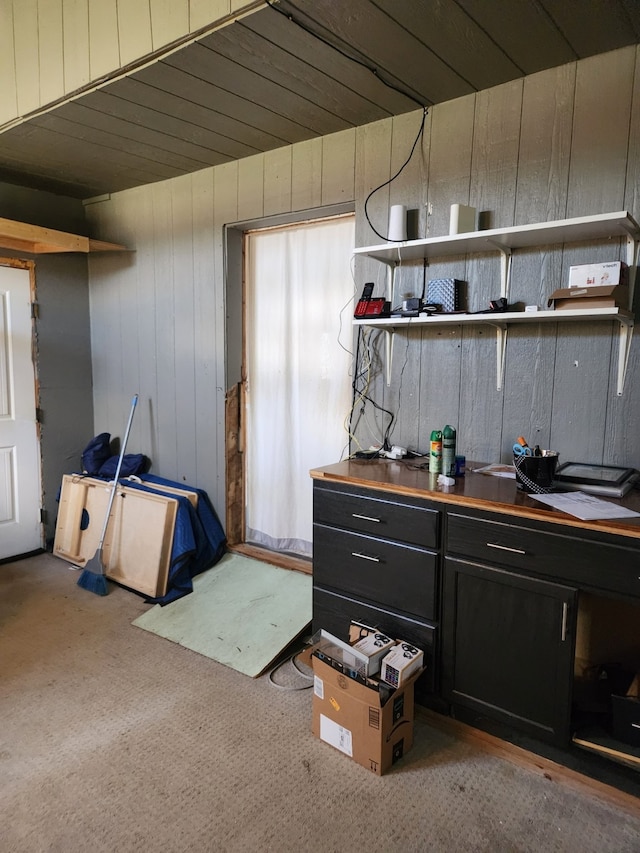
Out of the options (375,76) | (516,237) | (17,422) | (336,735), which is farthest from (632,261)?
(17,422)

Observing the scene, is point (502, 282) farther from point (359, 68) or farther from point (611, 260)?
point (359, 68)

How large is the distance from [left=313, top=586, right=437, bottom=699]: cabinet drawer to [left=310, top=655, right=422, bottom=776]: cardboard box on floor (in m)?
0.12

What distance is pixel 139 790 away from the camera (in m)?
1.77

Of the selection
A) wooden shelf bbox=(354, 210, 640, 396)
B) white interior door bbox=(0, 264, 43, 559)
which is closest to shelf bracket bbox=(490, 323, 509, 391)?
wooden shelf bbox=(354, 210, 640, 396)

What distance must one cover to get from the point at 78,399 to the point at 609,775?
3851 millimetres

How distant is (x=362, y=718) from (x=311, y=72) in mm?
2404

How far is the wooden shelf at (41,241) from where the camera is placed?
10.6 feet

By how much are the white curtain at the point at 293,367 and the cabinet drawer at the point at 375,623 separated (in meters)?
0.95

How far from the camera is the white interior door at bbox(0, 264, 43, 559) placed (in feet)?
11.9

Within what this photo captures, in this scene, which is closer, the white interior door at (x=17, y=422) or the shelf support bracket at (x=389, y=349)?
the shelf support bracket at (x=389, y=349)

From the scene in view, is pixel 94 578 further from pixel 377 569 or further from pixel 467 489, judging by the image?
pixel 467 489

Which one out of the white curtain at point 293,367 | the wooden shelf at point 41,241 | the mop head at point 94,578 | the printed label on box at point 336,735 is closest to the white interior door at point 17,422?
the wooden shelf at point 41,241

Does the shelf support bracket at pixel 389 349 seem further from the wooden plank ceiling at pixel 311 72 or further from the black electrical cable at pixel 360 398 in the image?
the wooden plank ceiling at pixel 311 72

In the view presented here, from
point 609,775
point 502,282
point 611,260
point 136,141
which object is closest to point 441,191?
point 502,282
